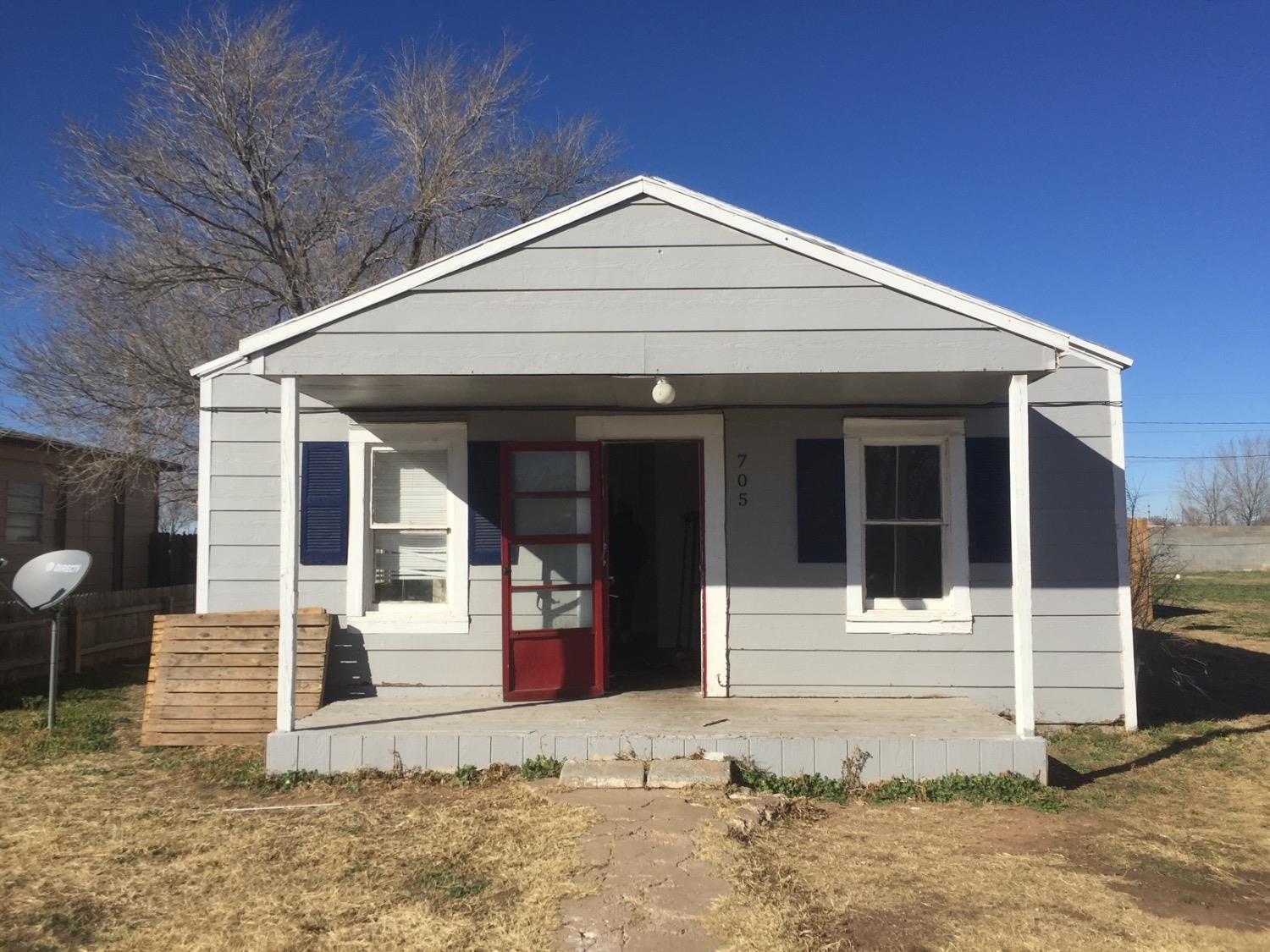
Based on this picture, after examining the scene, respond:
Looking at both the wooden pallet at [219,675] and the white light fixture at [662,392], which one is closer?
the white light fixture at [662,392]

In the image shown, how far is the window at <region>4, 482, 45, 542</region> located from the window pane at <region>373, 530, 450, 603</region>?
797 centimetres

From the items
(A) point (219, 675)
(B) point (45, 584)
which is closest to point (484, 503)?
(A) point (219, 675)

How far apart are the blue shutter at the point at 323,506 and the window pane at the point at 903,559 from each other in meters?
4.00

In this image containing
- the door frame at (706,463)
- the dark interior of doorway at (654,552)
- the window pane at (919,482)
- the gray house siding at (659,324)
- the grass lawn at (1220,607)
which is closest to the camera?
the gray house siding at (659,324)

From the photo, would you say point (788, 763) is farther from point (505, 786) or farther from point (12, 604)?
point (12, 604)

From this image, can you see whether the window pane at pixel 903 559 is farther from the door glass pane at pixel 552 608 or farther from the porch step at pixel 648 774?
the porch step at pixel 648 774

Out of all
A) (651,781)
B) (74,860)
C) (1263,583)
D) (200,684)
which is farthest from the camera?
(1263,583)

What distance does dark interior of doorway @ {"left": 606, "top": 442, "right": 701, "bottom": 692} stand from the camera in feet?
32.1

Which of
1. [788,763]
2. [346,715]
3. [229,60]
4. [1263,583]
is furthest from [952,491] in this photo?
[1263,583]

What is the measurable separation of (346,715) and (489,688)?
3.72 ft

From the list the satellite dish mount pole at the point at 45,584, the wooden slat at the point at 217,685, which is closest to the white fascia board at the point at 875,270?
the wooden slat at the point at 217,685

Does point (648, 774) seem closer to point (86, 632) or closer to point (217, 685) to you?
point (217, 685)

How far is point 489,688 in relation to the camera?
718 centimetres

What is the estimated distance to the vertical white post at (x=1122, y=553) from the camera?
711 cm
